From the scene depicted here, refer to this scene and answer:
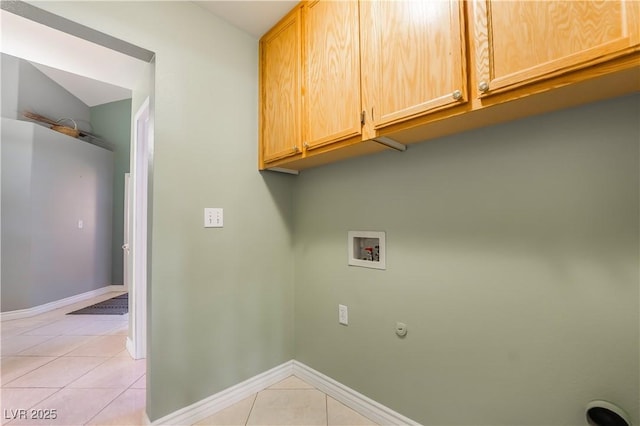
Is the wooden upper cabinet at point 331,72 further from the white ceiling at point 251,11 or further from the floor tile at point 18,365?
the floor tile at point 18,365

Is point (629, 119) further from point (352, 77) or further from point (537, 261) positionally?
point (352, 77)

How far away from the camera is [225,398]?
164 cm

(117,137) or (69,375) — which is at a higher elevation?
(117,137)

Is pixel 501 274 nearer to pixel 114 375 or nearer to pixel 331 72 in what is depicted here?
pixel 331 72

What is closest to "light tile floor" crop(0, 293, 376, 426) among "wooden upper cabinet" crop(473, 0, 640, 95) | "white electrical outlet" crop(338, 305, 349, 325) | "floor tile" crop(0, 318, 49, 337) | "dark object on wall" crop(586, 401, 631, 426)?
"floor tile" crop(0, 318, 49, 337)

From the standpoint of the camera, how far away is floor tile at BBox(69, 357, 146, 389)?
188cm

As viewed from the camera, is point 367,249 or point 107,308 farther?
point 107,308

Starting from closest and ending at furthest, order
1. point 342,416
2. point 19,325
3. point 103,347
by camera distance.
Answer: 1. point 342,416
2. point 103,347
3. point 19,325

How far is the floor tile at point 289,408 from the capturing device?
4.95 feet

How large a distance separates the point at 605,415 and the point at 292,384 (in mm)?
1610

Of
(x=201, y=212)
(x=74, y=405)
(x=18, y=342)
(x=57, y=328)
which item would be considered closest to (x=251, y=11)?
(x=201, y=212)

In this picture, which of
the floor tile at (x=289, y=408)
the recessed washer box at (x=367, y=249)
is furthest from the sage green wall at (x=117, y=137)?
the recessed washer box at (x=367, y=249)

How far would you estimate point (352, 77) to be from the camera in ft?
4.29

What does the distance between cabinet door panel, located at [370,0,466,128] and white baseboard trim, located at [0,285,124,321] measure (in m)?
4.86
